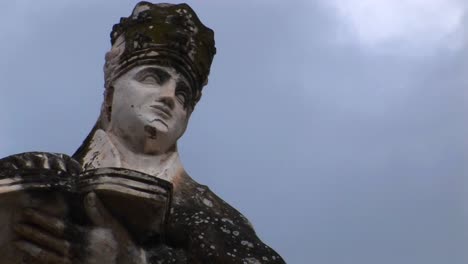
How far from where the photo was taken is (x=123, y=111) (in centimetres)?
865

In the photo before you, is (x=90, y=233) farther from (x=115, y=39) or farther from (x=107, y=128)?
(x=115, y=39)

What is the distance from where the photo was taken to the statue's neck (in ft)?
27.8

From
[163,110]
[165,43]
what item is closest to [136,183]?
[163,110]

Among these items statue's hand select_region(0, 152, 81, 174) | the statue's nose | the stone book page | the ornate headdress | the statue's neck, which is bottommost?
the stone book page

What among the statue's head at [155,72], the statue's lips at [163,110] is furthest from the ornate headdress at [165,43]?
the statue's lips at [163,110]

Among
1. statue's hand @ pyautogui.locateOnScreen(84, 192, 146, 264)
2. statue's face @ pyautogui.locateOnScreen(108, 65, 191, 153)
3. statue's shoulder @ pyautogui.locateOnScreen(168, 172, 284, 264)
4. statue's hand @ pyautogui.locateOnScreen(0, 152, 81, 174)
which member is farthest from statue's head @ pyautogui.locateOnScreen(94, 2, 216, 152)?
statue's hand @ pyautogui.locateOnScreen(84, 192, 146, 264)

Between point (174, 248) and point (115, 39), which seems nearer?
point (174, 248)

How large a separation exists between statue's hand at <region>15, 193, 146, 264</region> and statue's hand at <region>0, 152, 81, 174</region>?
0.28 meters

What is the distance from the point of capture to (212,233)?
8141 mm

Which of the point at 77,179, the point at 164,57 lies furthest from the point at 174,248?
the point at 164,57

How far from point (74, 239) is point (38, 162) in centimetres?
46

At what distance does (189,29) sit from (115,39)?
1.78ft

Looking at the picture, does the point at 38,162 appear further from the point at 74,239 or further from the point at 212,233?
the point at 212,233

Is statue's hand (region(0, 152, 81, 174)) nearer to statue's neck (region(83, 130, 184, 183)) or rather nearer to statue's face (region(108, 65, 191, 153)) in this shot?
statue's neck (region(83, 130, 184, 183))
